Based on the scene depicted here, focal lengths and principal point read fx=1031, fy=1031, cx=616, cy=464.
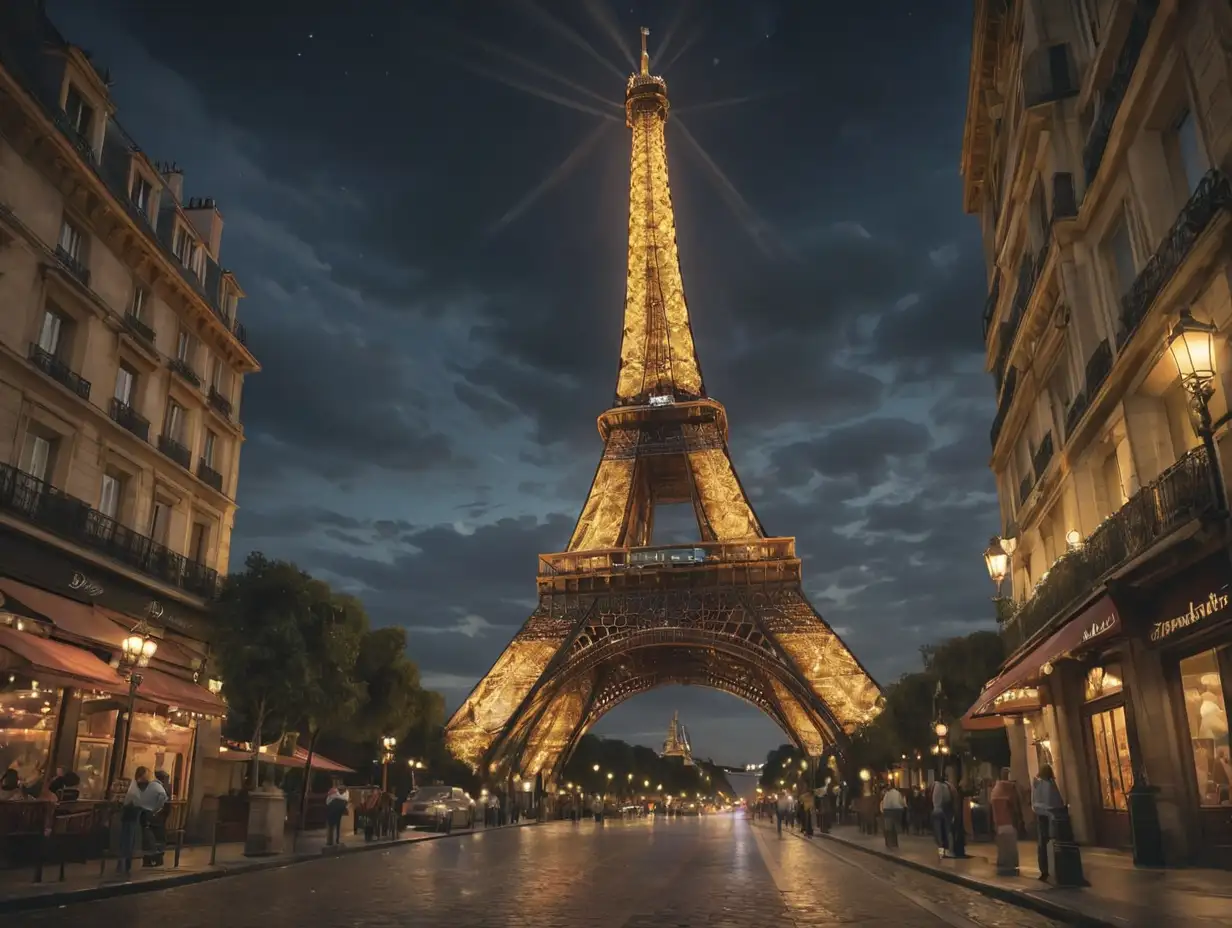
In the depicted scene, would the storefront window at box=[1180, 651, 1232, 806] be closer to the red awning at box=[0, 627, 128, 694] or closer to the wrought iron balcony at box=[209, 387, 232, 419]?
the red awning at box=[0, 627, 128, 694]

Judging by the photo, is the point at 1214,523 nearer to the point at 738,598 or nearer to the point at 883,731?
the point at 883,731

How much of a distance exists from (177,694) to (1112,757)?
59.7 ft

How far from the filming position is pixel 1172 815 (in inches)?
565

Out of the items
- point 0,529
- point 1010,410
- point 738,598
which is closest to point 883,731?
→ point 738,598

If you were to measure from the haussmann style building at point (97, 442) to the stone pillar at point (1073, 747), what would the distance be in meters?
17.0

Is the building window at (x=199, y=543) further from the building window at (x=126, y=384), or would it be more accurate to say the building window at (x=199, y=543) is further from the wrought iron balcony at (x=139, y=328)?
the wrought iron balcony at (x=139, y=328)

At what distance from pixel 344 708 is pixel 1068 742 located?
52.8 feet

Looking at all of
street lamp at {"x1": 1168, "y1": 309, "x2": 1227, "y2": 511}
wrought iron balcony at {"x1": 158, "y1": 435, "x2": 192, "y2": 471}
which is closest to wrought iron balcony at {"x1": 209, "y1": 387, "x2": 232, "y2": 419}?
wrought iron balcony at {"x1": 158, "y1": 435, "x2": 192, "y2": 471}

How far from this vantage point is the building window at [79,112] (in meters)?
21.3

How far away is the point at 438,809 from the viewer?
1396 inches

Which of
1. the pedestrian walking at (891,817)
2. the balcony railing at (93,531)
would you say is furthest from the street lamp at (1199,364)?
the balcony railing at (93,531)

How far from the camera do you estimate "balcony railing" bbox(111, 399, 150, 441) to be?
73.7 ft

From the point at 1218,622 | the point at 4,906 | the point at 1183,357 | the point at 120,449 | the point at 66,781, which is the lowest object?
the point at 4,906

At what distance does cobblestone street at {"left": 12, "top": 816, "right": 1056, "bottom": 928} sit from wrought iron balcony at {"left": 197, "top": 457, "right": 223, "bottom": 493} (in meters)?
11.8
